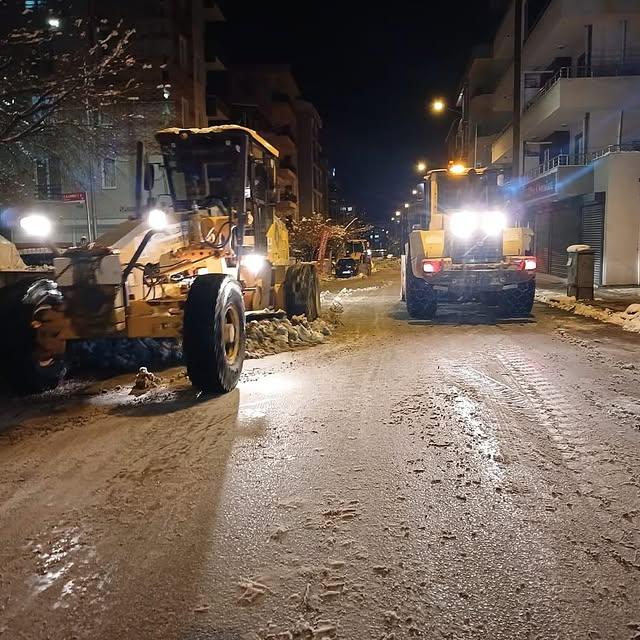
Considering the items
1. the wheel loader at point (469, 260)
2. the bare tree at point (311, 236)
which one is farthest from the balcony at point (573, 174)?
the bare tree at point (311, 236)

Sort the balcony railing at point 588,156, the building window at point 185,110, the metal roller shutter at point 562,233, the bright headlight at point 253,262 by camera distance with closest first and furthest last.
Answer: the bright headlight at point 253,262, the balcony railing at point 588,156, the metal roller shutter at point 562,233, the building window at point 185,110

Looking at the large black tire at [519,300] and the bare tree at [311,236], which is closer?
the large black tire at [519,300]

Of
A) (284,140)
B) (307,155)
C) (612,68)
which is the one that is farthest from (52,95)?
(307,155)

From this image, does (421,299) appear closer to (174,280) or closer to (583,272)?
(583,272)

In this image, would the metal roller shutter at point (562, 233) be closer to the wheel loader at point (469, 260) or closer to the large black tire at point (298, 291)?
the wheel loader at point (469, 260)

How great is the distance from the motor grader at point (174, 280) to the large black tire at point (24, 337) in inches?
Result: 0.5

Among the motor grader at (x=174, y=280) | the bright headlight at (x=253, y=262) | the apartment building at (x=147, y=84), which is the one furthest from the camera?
the apartment building at (x=147, y=84)

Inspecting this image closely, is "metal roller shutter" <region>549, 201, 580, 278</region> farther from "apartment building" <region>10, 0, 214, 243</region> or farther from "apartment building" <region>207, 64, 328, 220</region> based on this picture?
"apartment building" <region>207, 64, 328, 220</region>

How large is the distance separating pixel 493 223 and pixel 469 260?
1.00 metres

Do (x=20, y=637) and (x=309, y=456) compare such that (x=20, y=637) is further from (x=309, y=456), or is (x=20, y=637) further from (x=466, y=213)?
(x=466, y=213)

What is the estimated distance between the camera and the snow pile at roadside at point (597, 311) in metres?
12.4

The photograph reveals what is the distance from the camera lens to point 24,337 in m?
7.59

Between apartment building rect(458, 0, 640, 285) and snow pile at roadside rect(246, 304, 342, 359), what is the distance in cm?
978

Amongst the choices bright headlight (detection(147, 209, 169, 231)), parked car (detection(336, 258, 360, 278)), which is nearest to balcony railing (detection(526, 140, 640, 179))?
parked car (detection(336, 258, 360, 278))
